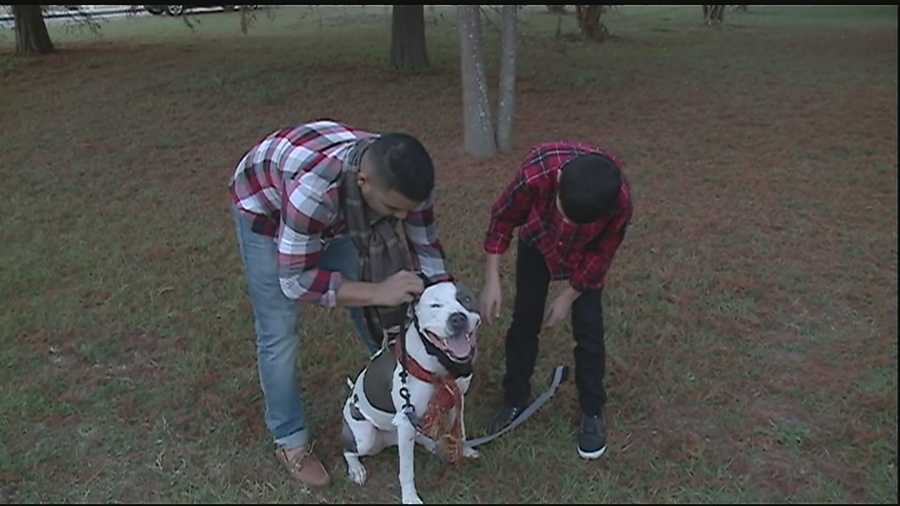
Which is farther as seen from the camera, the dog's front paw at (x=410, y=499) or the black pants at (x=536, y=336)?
the black pants at (x=536, y=336)

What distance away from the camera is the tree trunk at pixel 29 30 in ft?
37.9

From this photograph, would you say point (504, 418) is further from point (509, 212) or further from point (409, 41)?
point (409, 41)

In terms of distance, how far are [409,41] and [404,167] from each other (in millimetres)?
8706

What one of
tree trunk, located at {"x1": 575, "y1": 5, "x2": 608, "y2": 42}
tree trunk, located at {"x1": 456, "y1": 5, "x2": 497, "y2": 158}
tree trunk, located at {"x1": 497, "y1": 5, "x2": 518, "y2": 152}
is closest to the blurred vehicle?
tree trunk, located at {"x1": 456, "y1": 5, "x2": 497, "y2": 158}

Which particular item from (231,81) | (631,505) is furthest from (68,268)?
(231,81)

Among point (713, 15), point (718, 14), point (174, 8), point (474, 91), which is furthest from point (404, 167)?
point (718, 14)

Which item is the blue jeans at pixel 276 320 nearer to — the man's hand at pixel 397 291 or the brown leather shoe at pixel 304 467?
the brown leather shoe at pixel 304 467

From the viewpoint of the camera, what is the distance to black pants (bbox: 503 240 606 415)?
2688 mm

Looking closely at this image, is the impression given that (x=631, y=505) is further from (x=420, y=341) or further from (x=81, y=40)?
(x=81, y=40)

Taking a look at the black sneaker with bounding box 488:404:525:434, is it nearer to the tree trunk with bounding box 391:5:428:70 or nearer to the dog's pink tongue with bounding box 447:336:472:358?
the dog's pink tongue with bounding box 447:336:472:358

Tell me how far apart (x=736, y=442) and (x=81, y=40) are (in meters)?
14.8

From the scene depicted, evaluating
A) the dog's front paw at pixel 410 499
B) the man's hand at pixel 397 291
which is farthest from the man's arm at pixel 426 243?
the dog's front paw at pixel 410 499

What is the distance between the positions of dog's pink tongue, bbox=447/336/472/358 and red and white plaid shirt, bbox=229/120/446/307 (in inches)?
10.0

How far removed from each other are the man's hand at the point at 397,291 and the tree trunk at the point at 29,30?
37.9ft
